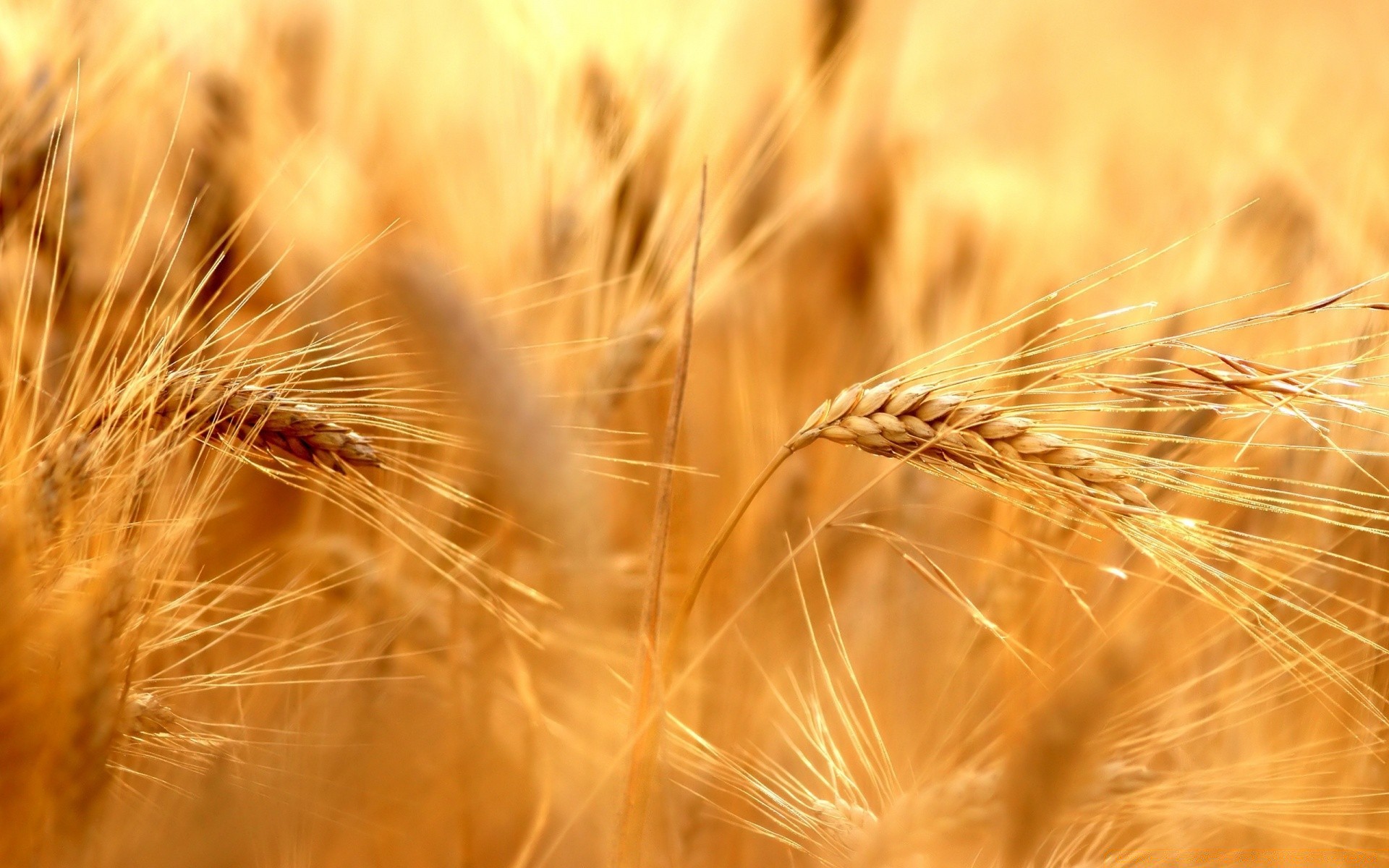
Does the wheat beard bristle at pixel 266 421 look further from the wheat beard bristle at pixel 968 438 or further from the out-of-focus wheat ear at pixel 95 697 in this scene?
the wheat beard bristle at pixel 968 438

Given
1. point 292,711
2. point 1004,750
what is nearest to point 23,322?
point 292,711

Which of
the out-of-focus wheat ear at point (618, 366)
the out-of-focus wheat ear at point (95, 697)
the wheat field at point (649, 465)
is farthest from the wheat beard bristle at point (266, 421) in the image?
the out-of-focus wheat ear at point (618, 366)

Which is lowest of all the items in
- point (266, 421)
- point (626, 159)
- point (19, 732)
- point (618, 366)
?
Answer: point (19, 732)

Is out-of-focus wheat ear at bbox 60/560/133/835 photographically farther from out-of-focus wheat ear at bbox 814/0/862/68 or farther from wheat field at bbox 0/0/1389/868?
out-of-focus wheat ear at bbox 814/0/862/68

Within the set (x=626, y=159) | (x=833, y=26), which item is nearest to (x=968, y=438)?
(x=626, y=159)

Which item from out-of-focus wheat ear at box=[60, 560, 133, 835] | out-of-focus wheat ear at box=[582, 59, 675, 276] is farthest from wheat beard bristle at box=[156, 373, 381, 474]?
out-of-focus wheat ear at box=[582, 59, 675, 276]

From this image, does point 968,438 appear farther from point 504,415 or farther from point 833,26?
point 833,26
